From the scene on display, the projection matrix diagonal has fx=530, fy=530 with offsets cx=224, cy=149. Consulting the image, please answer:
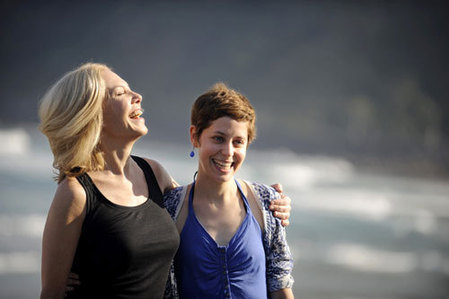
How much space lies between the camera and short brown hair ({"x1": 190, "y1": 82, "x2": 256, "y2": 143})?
283 centimetres

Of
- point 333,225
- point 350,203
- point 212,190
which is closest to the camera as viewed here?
point 212,190

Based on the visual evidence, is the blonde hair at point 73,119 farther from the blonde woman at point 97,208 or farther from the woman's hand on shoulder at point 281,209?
the woman's hand on shoulder at point 281,209

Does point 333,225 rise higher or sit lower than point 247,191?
higher

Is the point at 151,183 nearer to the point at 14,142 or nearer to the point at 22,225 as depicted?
the point at 22,225

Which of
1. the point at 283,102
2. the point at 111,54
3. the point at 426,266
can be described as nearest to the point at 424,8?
the point at 283,102

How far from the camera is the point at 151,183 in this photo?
290 cm

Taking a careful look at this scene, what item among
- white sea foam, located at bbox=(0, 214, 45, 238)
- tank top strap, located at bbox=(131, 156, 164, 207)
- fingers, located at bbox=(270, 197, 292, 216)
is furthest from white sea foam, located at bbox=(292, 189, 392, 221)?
tank top strap, located at bbox=(131, 156, 164, 207)

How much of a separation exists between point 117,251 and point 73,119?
651 mm

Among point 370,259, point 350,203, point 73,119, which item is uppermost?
point 350,203

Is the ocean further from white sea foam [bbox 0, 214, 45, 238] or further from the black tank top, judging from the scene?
the black tank top

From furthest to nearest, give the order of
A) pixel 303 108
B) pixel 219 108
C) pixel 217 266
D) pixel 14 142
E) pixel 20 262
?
pixel 303 108
pixel 14 142
pixel 20 262
pixel 219 108
pixel 217 266

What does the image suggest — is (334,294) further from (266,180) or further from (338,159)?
(338,159)

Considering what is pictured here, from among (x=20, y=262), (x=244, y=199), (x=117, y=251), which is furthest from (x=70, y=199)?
(x=20, y=262)

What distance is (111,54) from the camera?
166 ft
